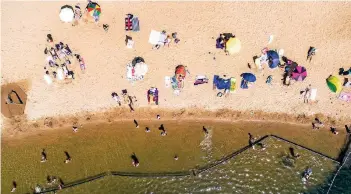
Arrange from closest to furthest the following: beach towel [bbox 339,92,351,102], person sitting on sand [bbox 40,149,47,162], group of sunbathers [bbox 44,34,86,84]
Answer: group of sunbathers [bbox 44,34,86,84]
person sitting on sand [bbox 40,149,47,162]
beach towel [bbox 339,92,351,102]

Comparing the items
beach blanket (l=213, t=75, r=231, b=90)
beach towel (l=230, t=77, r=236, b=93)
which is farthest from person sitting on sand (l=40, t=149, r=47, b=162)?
beach towel (l=230, t=77, r=236, b=93)

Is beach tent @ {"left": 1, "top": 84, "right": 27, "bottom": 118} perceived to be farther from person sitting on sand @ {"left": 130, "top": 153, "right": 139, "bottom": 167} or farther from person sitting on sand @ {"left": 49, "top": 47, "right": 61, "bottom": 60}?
person sitting on sand @ {"left": 130, "top": 153, "right": 139, "bottom": 167}

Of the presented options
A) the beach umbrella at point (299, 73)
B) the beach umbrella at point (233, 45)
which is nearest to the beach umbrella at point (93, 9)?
the beach umbrella at point (233, 45)

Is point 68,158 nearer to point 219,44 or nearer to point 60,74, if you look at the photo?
point 60,74

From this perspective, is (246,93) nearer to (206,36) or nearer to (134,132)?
(206,36)

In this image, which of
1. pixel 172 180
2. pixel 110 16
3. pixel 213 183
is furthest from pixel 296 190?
pixel 110 16

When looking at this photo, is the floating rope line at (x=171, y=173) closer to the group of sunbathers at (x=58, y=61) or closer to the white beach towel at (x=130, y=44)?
the group of sunbathers at (x=58, y=61)

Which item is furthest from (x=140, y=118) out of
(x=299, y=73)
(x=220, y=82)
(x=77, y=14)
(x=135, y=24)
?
(x=299, y=73)
